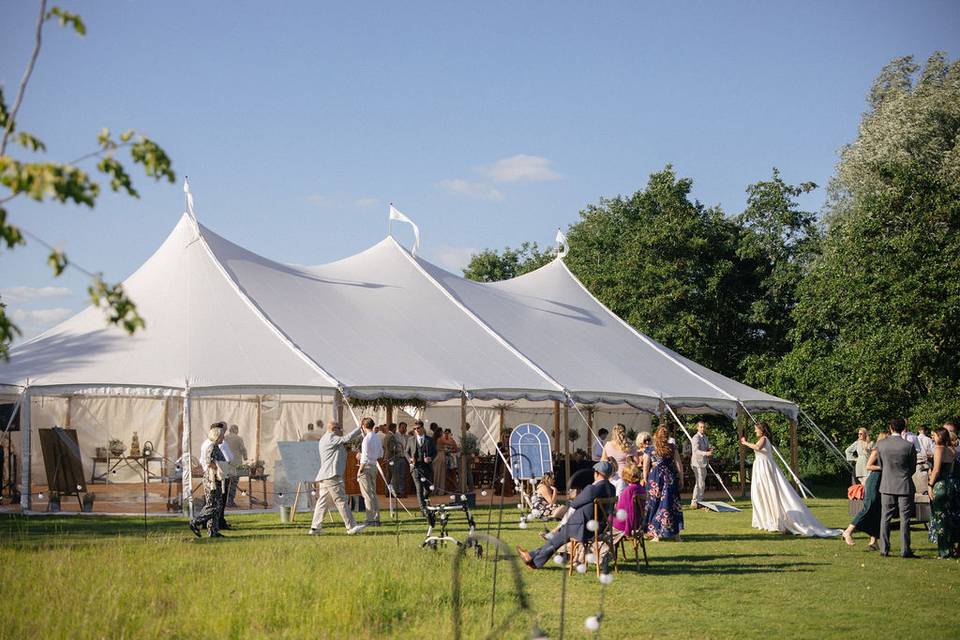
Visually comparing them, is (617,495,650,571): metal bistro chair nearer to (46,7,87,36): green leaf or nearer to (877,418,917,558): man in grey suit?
(877,418,917,558): man in grey suit

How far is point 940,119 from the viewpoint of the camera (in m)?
28.2

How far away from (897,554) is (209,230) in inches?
477

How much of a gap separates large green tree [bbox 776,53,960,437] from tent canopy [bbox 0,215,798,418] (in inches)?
178

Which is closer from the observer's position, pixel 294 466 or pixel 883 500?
pixel 883 500

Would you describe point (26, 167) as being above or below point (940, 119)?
below

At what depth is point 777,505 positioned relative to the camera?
13.3m

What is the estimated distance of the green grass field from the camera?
6.65 meters

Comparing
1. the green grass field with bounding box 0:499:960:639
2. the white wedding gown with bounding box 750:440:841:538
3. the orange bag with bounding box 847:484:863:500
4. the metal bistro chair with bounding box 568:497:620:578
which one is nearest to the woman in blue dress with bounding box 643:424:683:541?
the green grass field with bounding box 0:499:960:639

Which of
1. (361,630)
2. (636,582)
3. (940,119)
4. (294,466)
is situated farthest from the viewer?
(940,119)

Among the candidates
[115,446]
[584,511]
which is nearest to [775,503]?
[584,511]

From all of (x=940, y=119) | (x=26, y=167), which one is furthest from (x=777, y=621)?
(x=940, y=119)

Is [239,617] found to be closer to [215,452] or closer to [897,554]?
[215,452]

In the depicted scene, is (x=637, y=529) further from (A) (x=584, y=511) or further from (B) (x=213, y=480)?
(B) (x=213, y=480)

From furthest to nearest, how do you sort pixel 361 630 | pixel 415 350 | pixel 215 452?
pixel 415 350 < pixel 215 452 < pixel 361 630
